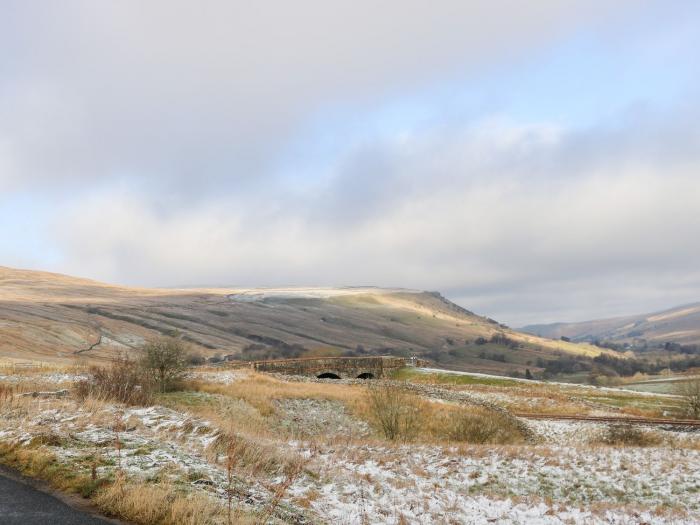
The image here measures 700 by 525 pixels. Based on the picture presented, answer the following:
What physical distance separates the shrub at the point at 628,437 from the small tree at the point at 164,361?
30743mm

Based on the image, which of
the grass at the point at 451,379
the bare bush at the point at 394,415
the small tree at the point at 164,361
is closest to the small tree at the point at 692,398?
the bare bush at the point at 394,415

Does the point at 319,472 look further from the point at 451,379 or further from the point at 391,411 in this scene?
the point at 451,379

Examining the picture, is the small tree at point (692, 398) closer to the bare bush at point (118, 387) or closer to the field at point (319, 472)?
the field at point (319, 472)

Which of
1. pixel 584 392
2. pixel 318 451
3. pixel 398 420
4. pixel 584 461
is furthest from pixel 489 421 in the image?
pixel 584 392

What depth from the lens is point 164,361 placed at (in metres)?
38.7

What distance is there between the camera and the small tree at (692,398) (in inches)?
1619

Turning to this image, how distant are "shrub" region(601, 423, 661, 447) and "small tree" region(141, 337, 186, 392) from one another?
3074 cm

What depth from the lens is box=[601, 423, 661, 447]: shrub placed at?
97.7 feet

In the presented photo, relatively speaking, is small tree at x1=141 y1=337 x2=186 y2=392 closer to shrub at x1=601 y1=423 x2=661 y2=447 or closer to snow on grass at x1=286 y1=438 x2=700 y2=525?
snow on grass at x1=286 y1=438 x2=700 y2=525

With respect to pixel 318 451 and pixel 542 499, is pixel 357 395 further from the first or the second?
pixel 542 499

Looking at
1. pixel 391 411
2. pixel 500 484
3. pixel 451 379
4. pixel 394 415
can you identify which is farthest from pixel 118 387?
pixel 451 379

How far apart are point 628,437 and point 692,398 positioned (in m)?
15.9

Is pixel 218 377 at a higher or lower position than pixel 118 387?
lower

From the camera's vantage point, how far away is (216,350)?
16125 centimetres
